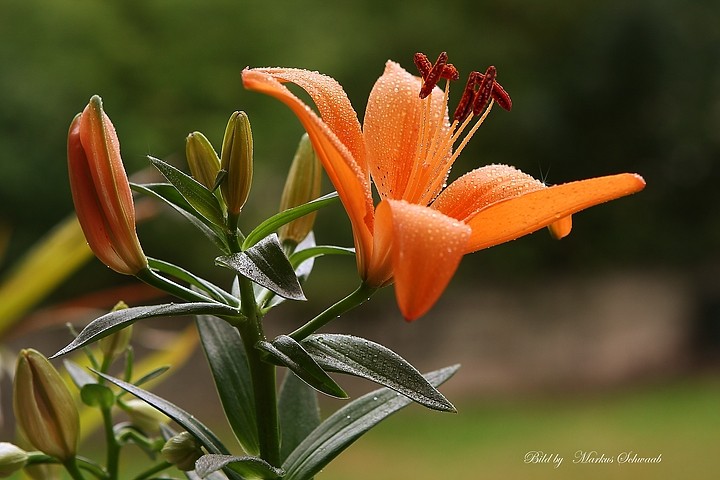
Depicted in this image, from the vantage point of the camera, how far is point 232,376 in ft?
0.91

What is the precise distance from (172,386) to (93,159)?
3.10m

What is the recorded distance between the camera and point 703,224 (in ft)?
11.7

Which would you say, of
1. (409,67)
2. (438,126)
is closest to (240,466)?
(438,126)

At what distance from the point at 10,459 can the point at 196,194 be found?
11 cm

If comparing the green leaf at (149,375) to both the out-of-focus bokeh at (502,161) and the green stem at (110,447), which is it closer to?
the green stem at (110,447)

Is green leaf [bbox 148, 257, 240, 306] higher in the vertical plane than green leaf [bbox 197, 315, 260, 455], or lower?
higher

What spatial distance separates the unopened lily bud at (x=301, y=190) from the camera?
0.28m

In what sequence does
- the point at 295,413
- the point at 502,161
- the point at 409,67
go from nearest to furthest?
the point at 295,413 → the point at 409,67 → the point at 502,161

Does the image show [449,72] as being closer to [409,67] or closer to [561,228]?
[561,228]

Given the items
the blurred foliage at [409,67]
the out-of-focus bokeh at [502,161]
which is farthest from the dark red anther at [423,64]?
the out-of-focus bokeh at [502,161]

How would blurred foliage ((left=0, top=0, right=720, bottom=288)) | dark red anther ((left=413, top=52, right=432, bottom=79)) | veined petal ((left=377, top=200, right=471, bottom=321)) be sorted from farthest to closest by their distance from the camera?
blurred foliage ((left=0, top=0, right=720, bottom=288)) → dark red anther ((left=413, top=52, right=432, bottom=79)) → veined petal ((left=377, top=200, right=471, bottom=321))

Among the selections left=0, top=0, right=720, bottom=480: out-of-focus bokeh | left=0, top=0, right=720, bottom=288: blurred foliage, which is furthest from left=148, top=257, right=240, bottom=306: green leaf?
left=0, top=0, right=720, bottom=480: out-of-focus bokeh

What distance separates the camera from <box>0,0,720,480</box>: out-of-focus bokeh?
2545 mm

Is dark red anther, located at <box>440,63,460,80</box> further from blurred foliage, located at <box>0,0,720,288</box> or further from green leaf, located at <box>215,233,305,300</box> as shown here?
blurred foliage, located at <box>0,0,720,288</box>
